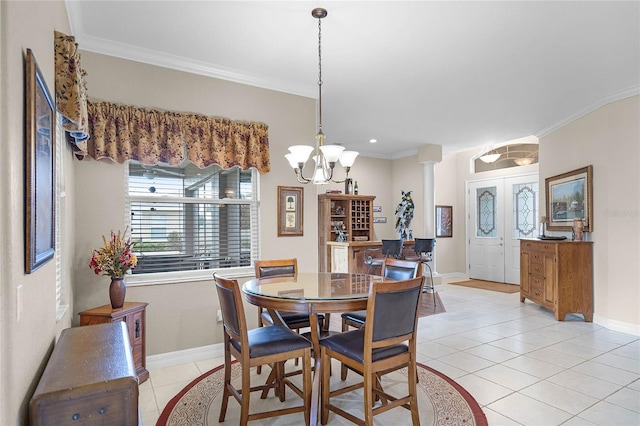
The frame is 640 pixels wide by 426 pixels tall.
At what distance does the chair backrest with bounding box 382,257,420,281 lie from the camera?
3043 millimetres

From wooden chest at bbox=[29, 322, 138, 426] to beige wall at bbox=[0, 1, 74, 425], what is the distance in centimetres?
6

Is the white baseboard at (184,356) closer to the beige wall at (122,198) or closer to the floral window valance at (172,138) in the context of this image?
the beige wall at (122,198)

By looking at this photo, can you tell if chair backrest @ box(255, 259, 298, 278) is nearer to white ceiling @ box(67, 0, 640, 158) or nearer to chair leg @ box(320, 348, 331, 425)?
chair leg @ box(320, 348, 331, 425)

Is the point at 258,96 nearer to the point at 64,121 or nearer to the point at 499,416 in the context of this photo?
the point at 64,121

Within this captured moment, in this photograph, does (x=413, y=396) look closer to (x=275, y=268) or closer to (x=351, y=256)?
(x=275, y=268)

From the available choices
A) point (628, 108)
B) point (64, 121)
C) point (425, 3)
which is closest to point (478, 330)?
point (628, 108)

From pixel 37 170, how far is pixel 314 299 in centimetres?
152

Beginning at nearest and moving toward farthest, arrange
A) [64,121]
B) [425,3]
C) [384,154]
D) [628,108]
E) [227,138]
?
[64,121], [425,3], [227,138], [628,108], [384,154]

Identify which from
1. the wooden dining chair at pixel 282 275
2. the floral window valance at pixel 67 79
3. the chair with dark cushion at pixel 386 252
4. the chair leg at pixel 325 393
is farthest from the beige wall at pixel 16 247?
the chair with dark cushion at pixel 386 252

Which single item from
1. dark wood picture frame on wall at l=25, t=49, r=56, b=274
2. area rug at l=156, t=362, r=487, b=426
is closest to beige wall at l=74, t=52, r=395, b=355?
area rug at l=156, t=362, r=487, b=426

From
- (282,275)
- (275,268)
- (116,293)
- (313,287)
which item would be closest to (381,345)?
(313,287)

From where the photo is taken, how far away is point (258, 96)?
3.88 meters

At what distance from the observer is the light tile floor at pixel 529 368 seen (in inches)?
98.5

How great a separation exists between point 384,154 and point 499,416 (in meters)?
6.17
